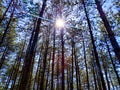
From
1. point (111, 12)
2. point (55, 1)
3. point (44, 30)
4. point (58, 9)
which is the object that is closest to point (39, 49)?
point (44, 30)

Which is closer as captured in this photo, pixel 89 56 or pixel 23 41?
pixel 23 41

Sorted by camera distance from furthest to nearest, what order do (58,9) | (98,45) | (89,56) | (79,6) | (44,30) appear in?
(89,56), (98,45), (44,30), (58,9), (79,6)

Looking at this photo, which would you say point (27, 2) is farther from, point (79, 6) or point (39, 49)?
point (39, 49)

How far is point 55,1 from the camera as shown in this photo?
11.2 metres

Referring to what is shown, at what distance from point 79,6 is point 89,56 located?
10180 mm

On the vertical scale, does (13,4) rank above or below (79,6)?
above

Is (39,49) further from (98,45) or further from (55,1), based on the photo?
(55,1)

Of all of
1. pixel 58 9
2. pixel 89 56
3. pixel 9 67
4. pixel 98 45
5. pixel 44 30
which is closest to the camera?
pixel 58 9

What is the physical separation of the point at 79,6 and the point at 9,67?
1469 cm

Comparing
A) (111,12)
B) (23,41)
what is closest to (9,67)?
(23,41)

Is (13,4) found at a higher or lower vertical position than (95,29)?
higher

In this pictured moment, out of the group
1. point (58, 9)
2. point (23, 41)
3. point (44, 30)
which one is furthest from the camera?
point (23, 41)

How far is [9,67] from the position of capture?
2148 centimetres

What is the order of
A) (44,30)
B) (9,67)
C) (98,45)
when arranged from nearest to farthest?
(44,30) < (98,45) < (9,67)
